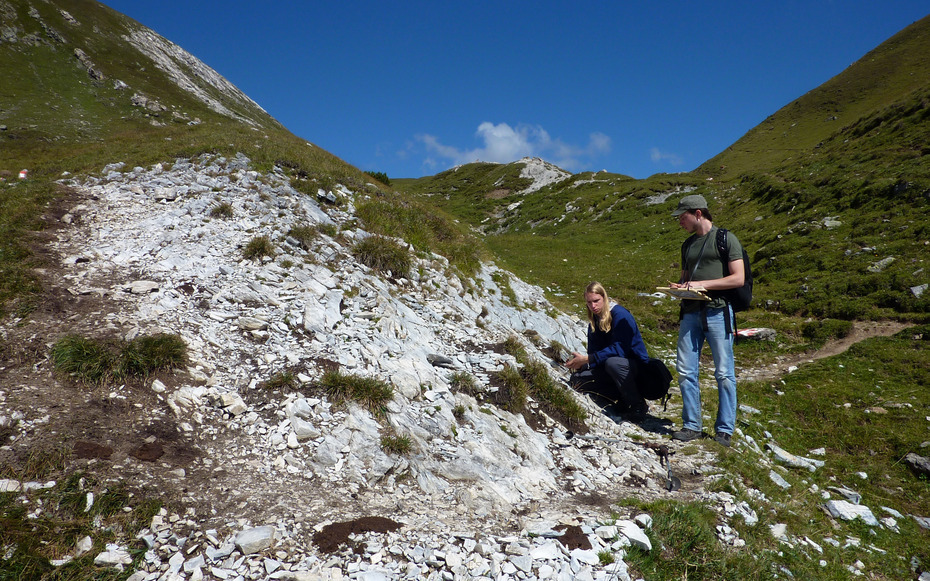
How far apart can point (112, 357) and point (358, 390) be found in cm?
348

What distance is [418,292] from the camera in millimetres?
10922

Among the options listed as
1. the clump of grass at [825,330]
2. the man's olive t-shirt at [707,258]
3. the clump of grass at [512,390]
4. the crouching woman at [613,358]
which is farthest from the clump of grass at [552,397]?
the clump of grass at [825,330]

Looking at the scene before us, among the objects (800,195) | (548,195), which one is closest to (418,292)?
(800,195)

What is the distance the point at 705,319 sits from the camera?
24.9 ft

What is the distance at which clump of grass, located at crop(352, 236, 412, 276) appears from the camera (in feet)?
36.1

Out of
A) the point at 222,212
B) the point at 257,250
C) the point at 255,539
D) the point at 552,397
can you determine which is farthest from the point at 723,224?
the point at 255,539

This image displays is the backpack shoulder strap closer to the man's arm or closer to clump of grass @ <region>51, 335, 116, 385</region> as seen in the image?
the man's arm

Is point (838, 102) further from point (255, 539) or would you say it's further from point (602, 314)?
point (255, 539)

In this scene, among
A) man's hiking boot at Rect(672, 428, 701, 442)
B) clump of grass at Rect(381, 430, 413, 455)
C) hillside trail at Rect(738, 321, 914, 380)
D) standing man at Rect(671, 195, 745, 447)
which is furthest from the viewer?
hillside trail at Rect(738, 321, 914, 380)

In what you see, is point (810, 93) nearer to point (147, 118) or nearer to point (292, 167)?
point (292, 167)

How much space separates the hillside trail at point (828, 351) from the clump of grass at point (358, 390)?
11.2m

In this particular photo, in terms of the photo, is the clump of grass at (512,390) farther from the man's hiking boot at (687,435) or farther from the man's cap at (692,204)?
the man's cap at (692,204)

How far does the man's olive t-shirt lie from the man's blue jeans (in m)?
0.17

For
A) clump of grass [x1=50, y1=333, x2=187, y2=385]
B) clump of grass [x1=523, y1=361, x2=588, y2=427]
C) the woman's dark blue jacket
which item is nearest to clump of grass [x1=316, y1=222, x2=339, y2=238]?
clump of grass [x1=50, y1=333, x2=187, y2=385]
